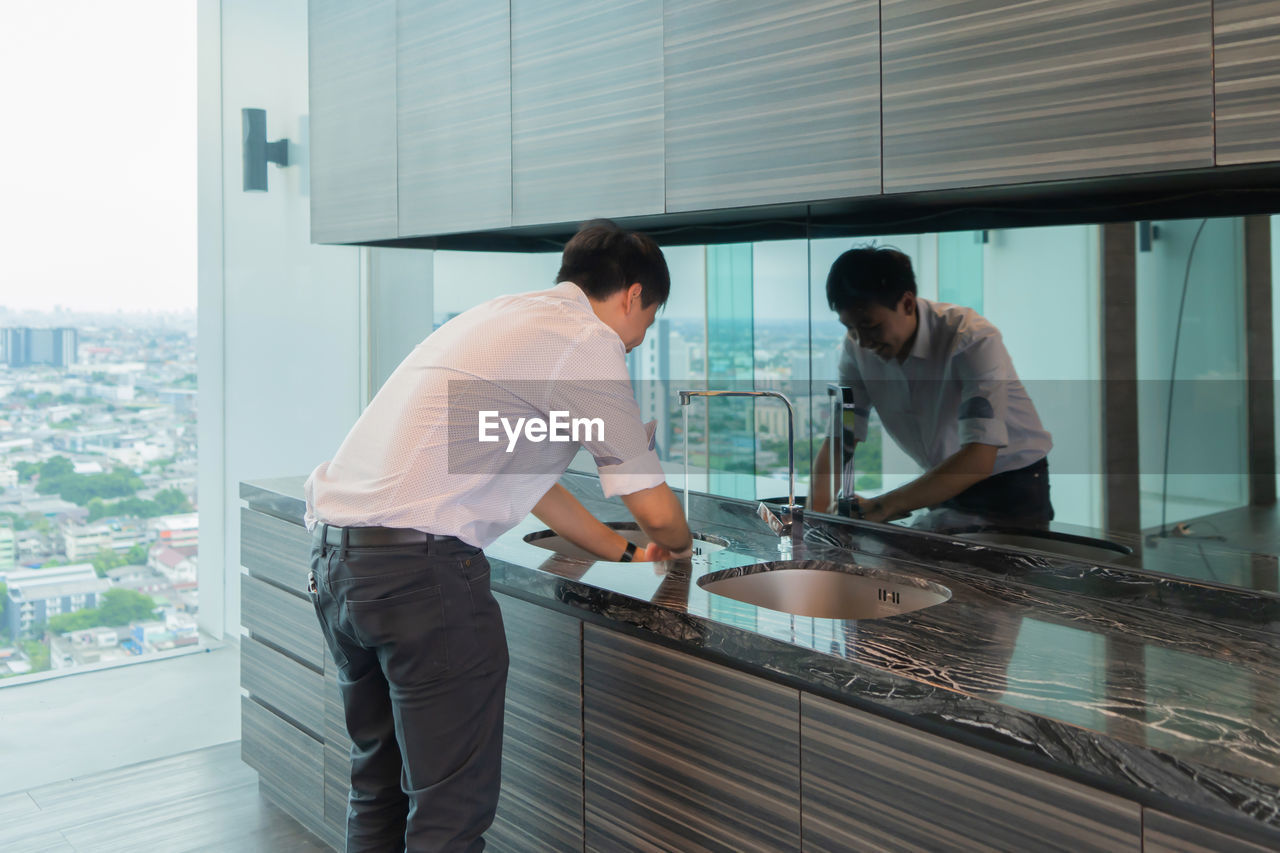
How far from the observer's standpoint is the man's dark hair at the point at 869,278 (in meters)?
2.01

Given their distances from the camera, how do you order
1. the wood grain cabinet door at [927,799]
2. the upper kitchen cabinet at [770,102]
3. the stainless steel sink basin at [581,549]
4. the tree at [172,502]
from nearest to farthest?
1. the wood grain cabinet door at [927,799]
2. the upper kitchen cabinet at [770,102]
3. the stainless steel sink basin at [581,549]
4. the tree at [172,502]

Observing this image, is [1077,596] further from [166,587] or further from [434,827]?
[166,587]

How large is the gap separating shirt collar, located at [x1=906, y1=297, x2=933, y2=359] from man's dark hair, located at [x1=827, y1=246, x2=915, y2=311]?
0.04 metres

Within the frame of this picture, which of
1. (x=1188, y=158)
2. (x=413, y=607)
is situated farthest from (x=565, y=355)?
(x=1188, y=158)

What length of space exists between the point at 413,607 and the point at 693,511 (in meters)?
1.04

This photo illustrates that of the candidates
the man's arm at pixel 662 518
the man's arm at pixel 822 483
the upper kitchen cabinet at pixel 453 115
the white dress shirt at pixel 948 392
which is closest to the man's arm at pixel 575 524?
the man's arm at pixel 662 518

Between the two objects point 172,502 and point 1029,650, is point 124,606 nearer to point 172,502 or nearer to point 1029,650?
point 172,502

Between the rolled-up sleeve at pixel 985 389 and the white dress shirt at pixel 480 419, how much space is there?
0.68m

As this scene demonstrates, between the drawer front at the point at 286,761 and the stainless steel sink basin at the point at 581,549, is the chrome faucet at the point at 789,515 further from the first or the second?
the drawer front at the point at 286,761

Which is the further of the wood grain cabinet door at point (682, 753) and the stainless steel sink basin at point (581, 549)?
the stainless steel sink basin at point (581, 549)

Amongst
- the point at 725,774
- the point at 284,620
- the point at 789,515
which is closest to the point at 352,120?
the point at 284,620

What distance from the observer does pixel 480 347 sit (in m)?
1.64

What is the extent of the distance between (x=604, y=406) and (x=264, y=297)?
3148 mm

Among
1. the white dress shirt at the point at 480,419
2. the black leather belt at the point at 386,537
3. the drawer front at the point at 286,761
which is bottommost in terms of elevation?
the drawer front at the point at 286,761
